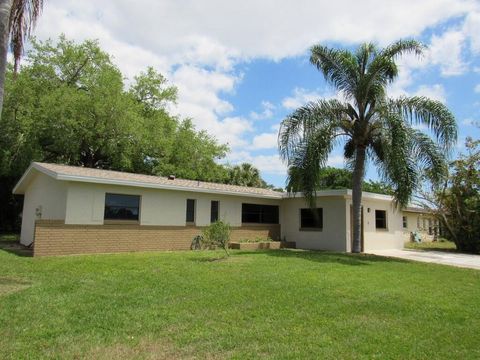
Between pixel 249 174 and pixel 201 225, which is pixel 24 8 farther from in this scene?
pixel 249 174

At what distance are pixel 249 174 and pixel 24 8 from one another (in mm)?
38323

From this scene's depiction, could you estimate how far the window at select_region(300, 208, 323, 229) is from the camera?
20297mm

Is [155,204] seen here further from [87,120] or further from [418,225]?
[418,225]

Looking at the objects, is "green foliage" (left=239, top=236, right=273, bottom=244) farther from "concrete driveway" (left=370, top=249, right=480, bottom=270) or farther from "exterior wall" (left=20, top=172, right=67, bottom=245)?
"exterior wall" (left=20, top=172, right=67, bottom=245)

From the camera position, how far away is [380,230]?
21.4 metres

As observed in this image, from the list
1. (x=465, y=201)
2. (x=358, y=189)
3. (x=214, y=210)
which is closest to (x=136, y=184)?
(x=214, y=210)

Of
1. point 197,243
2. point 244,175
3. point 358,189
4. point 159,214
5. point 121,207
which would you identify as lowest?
point 197,243

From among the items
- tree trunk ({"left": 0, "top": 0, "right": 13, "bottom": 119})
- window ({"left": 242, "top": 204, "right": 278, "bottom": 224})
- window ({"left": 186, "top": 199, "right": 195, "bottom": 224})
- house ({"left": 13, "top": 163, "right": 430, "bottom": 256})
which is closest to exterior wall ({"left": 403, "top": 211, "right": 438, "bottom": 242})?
house ({"left": 13, "top": 163, "right": 430, "bottom": 256})

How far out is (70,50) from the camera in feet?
92.3

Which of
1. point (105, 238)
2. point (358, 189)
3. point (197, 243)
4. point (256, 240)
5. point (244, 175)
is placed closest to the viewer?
point (105, 238)

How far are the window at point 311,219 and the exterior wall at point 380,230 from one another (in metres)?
1.55

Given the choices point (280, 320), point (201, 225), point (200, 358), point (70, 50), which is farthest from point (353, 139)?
point (70, 50)

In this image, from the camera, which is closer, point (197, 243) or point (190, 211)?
point (197, 243)

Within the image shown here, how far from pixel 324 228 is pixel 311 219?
0.95m
